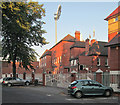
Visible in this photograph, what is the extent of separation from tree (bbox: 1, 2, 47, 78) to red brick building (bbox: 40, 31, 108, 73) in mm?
11092

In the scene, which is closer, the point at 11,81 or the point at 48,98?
the point at 48,98

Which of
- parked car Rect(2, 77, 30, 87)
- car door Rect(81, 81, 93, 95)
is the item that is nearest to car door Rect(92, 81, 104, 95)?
car door Rect(81, 81, 93, 95)

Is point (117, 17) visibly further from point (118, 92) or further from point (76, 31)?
point (76, 31)

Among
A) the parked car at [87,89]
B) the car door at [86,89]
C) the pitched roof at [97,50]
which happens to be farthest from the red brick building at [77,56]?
the car door at [86,89]

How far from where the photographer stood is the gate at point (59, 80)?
2336 centimetres

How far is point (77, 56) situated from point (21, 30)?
79.1 ft

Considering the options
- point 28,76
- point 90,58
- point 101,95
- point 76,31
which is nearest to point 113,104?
point 101,95

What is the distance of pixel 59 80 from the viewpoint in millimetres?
25766

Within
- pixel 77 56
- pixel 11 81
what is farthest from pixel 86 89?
pixel 77 56

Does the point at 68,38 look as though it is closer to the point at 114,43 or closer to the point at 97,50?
the point at 97,50

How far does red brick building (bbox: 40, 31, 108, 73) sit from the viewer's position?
37250 mm

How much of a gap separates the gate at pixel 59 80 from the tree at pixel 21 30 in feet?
17.2

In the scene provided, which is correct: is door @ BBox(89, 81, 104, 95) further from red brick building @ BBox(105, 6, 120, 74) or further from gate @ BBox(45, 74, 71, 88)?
red brick building @ BBox(105, 6, 120, 74)

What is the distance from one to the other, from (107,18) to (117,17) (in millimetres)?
2374
